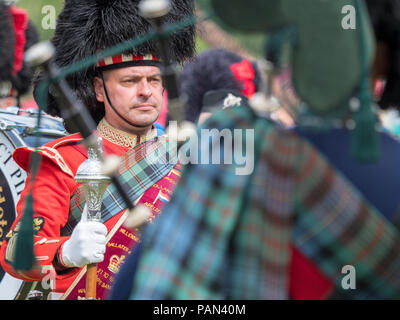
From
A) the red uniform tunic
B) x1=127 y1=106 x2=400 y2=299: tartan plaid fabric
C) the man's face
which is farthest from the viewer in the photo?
the man's face

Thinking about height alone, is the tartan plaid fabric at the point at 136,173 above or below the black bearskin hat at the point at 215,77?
below

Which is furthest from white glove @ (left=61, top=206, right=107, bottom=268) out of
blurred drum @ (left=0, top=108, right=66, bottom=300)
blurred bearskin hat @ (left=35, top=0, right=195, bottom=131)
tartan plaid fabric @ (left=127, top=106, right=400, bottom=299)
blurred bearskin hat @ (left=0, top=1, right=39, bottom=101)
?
blurred bearskin hat @ (left=0, top=1, right=39, bottom=101)

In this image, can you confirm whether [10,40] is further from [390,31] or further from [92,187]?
[390,31]

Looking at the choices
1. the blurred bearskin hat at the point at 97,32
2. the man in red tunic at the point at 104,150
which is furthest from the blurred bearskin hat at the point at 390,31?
the blurred bearskin hat at the point at 97,32

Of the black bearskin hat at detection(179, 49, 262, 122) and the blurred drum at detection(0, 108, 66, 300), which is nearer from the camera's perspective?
the blurred drum at detection(0, 108, 66, 300)

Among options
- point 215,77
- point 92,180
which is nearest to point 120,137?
point 92,180

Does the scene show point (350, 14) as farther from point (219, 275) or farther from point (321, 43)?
point (219, 275)

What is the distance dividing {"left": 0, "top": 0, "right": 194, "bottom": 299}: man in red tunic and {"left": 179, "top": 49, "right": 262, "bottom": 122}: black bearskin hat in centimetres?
216

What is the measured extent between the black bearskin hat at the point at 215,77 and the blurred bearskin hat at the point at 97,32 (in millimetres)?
2145

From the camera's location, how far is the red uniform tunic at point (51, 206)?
2658 mm

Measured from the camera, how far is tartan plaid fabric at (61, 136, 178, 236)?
286 centimetres

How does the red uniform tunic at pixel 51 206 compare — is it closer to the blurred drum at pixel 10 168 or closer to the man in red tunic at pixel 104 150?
the man in red tunic at pixel 104 150

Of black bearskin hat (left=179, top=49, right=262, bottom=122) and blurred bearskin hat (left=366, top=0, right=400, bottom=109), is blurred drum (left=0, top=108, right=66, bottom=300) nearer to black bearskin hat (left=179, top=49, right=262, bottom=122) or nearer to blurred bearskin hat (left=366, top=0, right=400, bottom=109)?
black bearskin hat (left=179, top=49, right=262, bottom=122)

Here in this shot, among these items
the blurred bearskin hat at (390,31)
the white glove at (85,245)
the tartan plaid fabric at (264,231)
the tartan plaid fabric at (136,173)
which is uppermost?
the blurred bearskin hat at (390,31)
